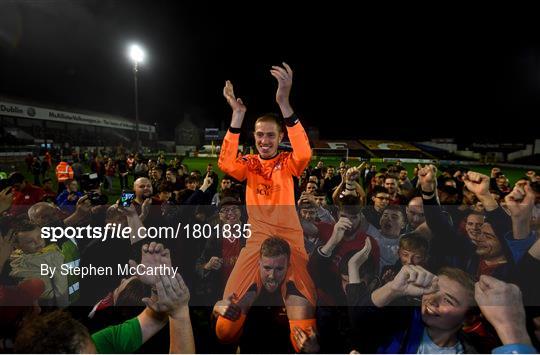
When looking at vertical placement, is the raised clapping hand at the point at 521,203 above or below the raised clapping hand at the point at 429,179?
below

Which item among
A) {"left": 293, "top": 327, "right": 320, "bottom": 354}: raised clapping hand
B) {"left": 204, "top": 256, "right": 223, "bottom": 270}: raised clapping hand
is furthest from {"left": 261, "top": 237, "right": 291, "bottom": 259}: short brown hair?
{"left": 204, "top": 256, "right": 223, "bottom": 270}: raised clapping hand

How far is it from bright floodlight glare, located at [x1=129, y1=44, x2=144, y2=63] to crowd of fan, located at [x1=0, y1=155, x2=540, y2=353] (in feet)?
48.9

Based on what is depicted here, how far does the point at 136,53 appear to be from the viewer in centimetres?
1753

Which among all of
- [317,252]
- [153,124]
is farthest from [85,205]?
[153,124]

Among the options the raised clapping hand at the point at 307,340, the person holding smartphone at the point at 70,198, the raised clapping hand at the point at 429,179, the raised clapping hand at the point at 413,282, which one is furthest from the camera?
the person holding smartphone at the point at 70,198

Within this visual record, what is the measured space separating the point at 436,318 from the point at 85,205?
475 cm

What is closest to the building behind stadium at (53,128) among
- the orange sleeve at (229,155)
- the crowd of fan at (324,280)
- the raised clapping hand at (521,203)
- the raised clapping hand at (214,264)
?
the crowd of fan at (324,280)

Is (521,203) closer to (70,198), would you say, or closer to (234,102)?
(234,102)

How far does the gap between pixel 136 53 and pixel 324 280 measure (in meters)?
18.1

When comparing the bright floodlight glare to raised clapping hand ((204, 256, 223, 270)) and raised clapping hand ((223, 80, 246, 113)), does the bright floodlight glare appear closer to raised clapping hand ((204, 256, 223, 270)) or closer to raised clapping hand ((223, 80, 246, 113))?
raised clapping hand ((223, 80, 246, 113))

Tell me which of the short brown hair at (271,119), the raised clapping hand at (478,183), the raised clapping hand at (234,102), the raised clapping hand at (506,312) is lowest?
the raised clapping hand at (506,312)

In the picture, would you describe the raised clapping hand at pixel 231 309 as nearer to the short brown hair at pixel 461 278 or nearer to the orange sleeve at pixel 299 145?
the orange sleeve at pixel 299 145

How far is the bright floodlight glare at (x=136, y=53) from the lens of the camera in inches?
682

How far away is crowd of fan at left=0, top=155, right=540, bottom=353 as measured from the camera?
7.38 feet
